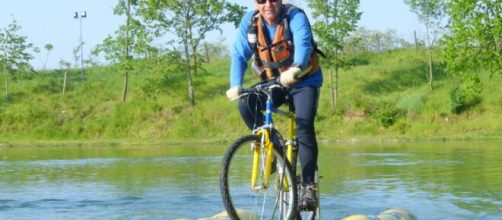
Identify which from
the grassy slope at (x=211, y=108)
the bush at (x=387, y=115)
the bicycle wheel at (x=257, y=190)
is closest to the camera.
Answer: the bicycle wheel at (x=257, y=190)

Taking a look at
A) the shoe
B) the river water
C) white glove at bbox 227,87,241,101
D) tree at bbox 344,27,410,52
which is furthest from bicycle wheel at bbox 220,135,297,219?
tree at bbox 344,27,410,52

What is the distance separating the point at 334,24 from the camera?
136 feet

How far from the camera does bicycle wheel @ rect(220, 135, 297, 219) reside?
624 cm

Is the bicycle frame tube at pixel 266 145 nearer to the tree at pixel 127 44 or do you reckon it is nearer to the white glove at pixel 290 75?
the white glove at pixel 290 75

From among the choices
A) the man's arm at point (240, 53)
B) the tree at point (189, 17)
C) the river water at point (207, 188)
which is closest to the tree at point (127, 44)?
the tree at point (189, 17)

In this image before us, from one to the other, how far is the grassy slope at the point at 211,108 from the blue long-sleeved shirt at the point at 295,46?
2904 cm

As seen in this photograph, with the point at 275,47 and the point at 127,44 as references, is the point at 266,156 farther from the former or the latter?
the point at 127,44

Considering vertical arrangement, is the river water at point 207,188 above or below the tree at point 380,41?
below

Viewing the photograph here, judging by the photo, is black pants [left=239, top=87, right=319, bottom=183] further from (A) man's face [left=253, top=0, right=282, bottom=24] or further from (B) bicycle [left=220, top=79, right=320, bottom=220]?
(A) man's face [left=253, top=0, right=282, bottom=24]

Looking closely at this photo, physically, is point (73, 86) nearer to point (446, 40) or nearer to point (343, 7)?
point (343, 7)

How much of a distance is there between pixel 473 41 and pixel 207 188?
24.1m

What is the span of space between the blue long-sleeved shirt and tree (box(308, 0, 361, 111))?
1352 inches

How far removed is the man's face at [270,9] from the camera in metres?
6.55

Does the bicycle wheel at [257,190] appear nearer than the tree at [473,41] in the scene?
Yes
